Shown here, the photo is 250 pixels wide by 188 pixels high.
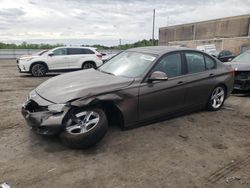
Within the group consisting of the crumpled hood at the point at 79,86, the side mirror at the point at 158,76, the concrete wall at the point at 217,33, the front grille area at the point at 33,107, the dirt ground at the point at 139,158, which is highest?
the concrete wall at the point at 217,33

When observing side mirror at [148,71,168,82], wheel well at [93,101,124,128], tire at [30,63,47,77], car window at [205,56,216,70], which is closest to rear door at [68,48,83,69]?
tire at [30,63,47,77]

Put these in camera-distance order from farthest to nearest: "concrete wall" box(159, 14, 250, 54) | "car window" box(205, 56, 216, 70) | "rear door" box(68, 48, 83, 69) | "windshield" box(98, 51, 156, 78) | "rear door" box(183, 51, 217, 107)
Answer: "concrete wall" box(159, 14, 250, 54)
"rear door" box(68, 48, 83, 69)
"car window" box(205, 56, 216, 70)
"rear door" box(183, 51, 217, 107)
"windshield" box(98, 51, 156, 78)

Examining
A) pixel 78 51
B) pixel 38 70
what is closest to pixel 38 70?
pixel 38 70

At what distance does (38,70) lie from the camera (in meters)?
12.2

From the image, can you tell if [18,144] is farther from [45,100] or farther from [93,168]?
[93,168]

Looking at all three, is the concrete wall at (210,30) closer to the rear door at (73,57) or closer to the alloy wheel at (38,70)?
the rear door at (73,57)

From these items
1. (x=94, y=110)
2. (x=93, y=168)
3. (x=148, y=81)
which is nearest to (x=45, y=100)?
(x=94, y=110)

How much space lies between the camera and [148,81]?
13.8 feet

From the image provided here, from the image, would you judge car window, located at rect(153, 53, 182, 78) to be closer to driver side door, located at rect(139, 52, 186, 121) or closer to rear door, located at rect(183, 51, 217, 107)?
driver side door, located at rect(139, 52, 186, 121)

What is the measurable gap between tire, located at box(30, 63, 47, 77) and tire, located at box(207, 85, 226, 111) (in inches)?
360

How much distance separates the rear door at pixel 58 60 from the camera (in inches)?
485

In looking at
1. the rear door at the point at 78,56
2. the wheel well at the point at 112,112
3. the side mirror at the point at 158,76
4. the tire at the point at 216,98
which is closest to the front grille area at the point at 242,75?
the tire at the point at 216,98

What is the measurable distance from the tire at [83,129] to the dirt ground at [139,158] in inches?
6.4

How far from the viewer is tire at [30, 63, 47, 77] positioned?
39.8 feet
